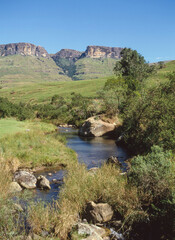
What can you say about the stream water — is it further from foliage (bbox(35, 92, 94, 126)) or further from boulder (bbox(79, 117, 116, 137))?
foliage (bbox(35, 92, 94, 126))

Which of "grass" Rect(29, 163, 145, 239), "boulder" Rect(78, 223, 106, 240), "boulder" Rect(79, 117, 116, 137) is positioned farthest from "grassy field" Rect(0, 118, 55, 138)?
"boulder" Rect(78, 223, 106, 240)

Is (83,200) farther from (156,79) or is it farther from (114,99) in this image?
(156,79)

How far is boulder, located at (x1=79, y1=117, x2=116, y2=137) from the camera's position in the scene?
47094 mm

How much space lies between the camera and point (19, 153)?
23.8 m

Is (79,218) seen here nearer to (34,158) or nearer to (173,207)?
(173,207)

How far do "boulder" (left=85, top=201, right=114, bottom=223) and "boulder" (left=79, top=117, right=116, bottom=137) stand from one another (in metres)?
34.0

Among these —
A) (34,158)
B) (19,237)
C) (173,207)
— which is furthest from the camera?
(34,158)

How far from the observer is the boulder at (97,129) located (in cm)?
4709

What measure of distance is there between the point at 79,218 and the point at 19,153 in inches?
513

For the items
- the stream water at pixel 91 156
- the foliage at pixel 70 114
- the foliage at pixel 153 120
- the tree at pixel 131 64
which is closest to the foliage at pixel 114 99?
the foliage at pixel 70 114

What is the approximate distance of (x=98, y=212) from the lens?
12492 mm

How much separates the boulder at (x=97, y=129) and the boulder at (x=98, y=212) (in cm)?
3401

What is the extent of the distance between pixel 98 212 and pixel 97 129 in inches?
1385

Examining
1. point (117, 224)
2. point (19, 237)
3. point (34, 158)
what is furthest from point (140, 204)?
point (34, 158)
